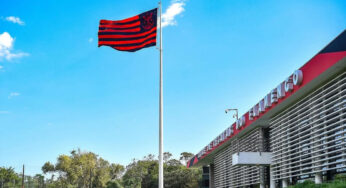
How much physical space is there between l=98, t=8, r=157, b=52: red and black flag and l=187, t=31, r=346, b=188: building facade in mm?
5219

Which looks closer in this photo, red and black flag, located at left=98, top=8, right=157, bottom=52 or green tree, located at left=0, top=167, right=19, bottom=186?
red and black flag, located at left=98, top=8, right=157, bottom=52

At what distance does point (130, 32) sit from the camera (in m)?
14.5

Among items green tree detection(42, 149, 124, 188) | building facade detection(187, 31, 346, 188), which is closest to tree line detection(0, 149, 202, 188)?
green tree detection(42, 149, 124, 188)

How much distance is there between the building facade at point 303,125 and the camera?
11469 mm

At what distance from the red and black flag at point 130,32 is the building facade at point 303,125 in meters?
5.22

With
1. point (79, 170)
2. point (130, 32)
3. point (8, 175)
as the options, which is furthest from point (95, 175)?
point (130, 32)

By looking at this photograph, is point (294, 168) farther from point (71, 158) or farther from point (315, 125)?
point (71, 158)

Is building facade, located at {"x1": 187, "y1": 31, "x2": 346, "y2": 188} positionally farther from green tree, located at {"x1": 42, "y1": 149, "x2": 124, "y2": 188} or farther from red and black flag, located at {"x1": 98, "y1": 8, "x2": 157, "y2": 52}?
green tree, located at {"x1": 42, "y1": 149, "x2": 124, "y2": 188}

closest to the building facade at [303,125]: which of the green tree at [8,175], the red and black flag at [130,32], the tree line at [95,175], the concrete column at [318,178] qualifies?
the concrete column at [318,178]

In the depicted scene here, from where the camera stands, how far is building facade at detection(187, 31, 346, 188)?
452 inches

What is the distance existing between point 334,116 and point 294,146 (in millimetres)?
3439

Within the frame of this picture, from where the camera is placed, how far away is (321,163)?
43.6ft

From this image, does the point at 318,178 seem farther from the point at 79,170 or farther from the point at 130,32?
the point at 79,170

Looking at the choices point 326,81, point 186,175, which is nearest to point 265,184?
point 326,81
